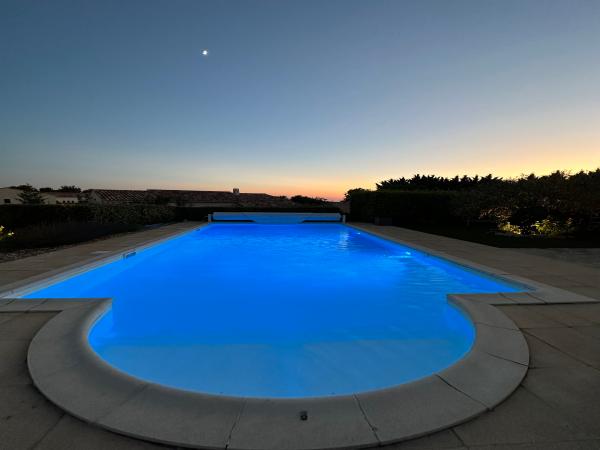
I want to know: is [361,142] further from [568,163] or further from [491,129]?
[568,163]

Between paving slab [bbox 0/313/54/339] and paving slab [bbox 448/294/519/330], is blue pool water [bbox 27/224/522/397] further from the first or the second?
paving slab [bbox 0/313/54/339]

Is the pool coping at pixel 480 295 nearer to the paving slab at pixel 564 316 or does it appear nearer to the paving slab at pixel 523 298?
the paving slab at pixel 523 298

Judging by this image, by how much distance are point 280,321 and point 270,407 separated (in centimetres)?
281

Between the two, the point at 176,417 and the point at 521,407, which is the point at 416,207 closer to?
the point at 521,407

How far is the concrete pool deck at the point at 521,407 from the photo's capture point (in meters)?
1.64

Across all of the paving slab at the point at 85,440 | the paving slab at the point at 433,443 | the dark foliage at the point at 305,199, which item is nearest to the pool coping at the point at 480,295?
the paving slab at the point at 433,443

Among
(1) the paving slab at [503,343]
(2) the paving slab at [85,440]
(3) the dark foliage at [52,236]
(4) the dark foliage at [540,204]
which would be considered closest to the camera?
(2) the paving slab at [85,440]

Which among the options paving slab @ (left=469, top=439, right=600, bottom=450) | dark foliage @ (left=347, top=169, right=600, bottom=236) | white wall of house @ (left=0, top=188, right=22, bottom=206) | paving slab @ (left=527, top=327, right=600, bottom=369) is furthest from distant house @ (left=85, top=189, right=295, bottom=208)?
paving slab @ (left=469, top=439, right=600, bottom=450)

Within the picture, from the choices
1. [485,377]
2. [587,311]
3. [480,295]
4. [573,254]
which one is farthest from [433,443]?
[573,254]

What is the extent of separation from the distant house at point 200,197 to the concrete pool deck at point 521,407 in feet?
102

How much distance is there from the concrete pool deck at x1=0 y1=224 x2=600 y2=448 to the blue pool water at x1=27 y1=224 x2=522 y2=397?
31.1 inches

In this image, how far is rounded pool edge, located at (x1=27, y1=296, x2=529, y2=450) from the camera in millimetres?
1653

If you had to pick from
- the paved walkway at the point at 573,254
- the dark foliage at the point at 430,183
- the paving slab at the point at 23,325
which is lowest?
the paving slab at the point at 23,325

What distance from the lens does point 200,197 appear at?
38.1m
